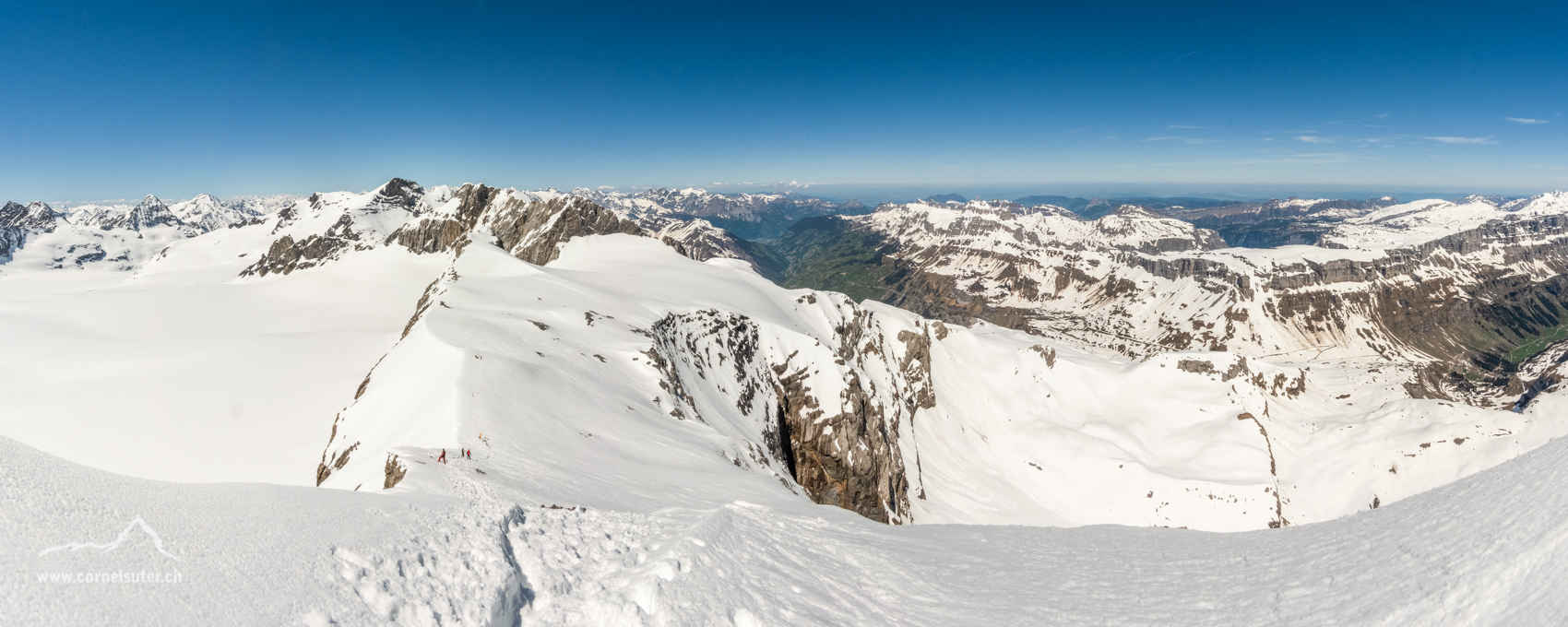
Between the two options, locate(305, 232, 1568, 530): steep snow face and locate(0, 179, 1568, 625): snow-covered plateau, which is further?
locate(305, 232, 1568, 530): steep snow face

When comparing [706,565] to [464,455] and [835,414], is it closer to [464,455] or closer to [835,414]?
[464,455]

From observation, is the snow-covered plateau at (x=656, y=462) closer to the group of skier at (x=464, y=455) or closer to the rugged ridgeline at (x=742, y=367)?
the group of skier at (x=464, y=455)

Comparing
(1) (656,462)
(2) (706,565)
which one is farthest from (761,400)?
(2) (706,565)

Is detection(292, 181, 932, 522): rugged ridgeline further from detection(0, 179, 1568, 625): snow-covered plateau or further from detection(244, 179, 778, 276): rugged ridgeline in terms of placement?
detection(0, 179, 1568, 625): snow-covered plateau

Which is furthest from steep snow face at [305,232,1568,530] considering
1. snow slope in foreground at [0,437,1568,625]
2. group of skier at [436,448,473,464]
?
snow slope in foreground at [0,437,1568,625]

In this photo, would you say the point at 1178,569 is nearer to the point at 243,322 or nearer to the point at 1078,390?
the point at 243,322

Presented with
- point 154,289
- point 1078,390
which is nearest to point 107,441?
point 154,289
